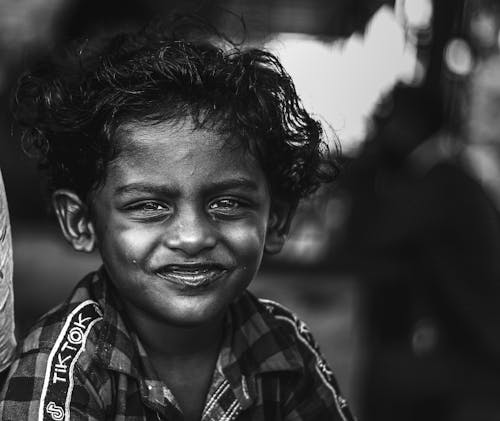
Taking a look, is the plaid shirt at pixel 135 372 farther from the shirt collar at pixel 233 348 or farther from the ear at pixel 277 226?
the ear at pixel 277 226

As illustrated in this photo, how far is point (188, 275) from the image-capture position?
156 cm

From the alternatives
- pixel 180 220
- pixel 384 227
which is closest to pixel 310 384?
pixel 180 220

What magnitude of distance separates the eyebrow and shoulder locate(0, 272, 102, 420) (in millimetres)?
269

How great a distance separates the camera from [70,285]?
3533 millimetres

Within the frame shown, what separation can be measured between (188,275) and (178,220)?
0.12m

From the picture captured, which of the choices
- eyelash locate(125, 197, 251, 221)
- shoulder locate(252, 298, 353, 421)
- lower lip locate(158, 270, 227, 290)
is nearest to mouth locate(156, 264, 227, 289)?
lower lip locate(158, 270, 227, 290)

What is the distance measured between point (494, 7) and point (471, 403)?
1.92m

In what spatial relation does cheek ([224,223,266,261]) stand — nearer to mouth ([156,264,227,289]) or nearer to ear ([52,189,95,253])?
mouth ([156,264,227,289])

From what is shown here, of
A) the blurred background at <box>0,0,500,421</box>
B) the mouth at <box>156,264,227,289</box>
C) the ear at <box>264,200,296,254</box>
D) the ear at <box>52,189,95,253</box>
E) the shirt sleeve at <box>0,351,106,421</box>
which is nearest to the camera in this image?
the shirt sleeve at <box>0,351,106,421</box>

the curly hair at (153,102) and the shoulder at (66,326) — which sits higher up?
the curly hair at (153,102)

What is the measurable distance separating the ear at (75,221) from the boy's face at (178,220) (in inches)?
3.2

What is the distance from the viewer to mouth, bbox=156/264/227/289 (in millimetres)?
1552

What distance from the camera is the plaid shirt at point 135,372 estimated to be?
148cm

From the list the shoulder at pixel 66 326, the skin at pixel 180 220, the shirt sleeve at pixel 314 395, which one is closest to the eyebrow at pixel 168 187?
the skin at pixel 180 220
